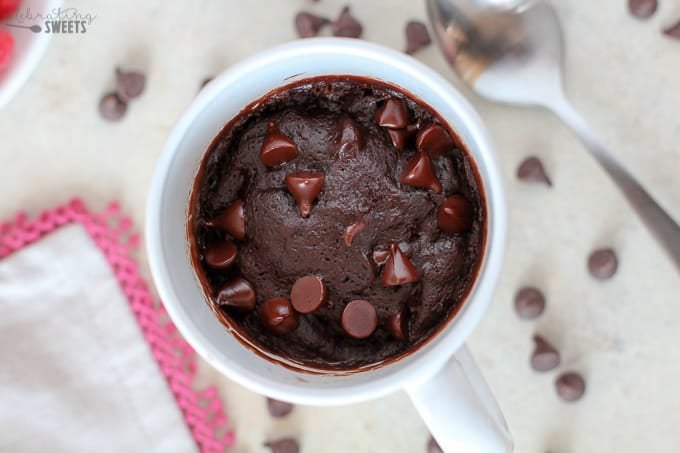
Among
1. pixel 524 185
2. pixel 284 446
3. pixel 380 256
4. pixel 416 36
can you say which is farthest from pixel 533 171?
pixel 284 446

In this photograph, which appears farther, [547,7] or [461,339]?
[547,7]

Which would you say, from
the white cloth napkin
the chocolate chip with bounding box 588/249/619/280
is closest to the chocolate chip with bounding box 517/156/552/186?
the chocolate chip with bounding box 588/249/619/280

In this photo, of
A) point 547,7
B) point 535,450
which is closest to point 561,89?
point 547,7

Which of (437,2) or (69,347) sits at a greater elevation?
(437,2)

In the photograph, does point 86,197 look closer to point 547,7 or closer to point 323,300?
point 323,300

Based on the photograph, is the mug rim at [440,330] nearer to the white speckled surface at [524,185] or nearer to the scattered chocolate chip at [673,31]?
the white speckled surface at [524,185]
